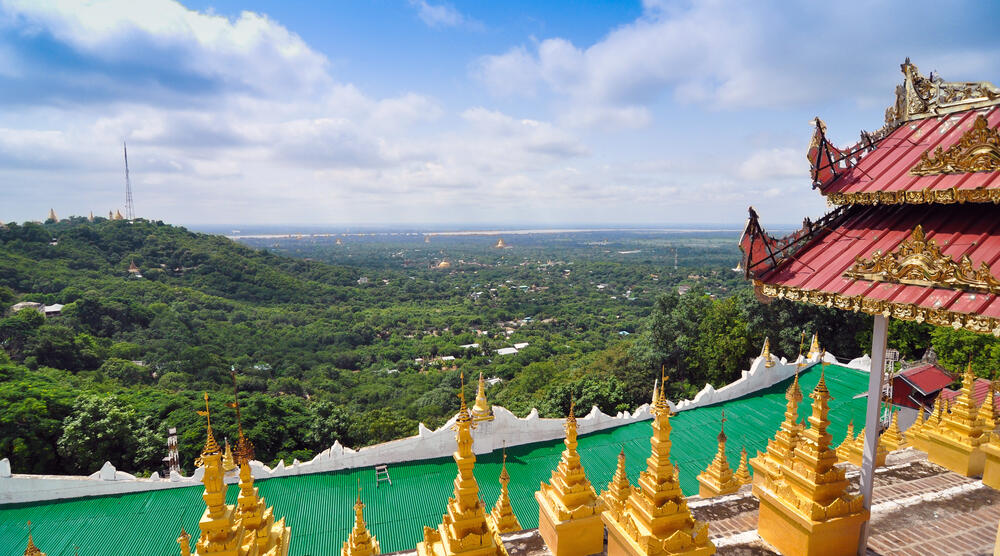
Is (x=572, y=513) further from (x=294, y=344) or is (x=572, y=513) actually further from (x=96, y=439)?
(x=294, y=344)

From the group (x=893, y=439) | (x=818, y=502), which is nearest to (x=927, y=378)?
(x=893, y=439)

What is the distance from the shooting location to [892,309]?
464cm

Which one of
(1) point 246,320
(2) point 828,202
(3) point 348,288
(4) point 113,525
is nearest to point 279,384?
(1) point 246,320

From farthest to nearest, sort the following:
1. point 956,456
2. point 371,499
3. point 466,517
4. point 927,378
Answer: point 927,378 < point 371,499 < point 956,456 < point 466,517

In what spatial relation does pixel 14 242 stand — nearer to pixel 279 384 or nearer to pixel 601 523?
pixel 279 384

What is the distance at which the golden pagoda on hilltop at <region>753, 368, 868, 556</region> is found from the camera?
5663mm

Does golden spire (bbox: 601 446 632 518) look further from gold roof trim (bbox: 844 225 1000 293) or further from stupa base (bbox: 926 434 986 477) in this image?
stupa base (bbox: 926 434 986 477)

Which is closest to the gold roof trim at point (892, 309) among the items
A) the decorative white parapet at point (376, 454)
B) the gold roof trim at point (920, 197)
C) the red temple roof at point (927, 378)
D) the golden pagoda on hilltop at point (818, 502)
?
the golden pagoda on hilltop at point (818, 502)

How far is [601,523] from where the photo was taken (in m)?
6.39

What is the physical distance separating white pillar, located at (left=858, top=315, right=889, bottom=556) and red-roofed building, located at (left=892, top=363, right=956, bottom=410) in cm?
1406

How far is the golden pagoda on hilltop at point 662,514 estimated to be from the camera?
5.11 m

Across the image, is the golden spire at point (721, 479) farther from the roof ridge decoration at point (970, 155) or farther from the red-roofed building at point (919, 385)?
the red-roofed building at point (919, 385)

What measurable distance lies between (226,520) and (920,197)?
7.52m

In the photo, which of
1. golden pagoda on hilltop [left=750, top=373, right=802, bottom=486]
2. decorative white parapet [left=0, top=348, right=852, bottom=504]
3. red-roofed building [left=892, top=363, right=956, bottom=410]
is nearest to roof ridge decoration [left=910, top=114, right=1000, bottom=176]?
golden pagoda on hilltop [left=750, top=373, right=802, bottom=486]
